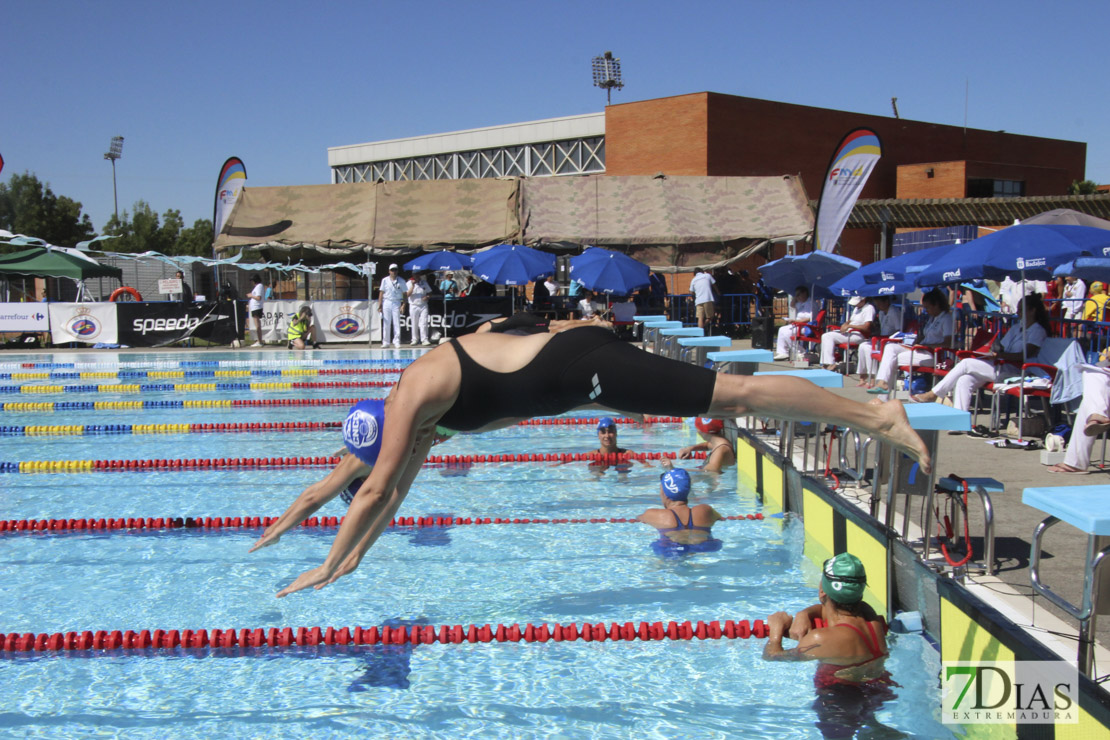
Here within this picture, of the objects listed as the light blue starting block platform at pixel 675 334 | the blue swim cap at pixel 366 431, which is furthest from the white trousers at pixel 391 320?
the blue swim cap at pixel 366 431

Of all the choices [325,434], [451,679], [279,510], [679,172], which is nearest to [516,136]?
[679,172]

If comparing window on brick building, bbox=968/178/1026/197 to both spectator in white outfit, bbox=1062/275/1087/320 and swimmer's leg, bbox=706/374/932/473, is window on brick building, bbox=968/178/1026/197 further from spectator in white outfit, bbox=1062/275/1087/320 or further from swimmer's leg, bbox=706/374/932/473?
swimmer's leg, bbox=706/374/932/473

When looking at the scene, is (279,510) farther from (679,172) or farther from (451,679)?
(679,172)

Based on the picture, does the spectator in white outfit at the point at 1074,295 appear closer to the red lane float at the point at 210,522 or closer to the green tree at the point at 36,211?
the red lane float at the point at 210,522

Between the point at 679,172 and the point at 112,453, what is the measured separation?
25763 mm

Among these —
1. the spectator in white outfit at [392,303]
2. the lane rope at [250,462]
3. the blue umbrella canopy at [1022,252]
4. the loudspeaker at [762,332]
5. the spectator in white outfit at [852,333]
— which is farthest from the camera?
the spectator in white outfit at [392,303]

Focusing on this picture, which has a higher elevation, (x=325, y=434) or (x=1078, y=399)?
(x=1078, y=399)

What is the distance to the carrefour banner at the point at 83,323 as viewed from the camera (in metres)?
19.2

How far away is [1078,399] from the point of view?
682cm

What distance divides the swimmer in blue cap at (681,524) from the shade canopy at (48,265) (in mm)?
19998

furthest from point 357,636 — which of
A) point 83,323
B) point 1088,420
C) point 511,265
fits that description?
point 83,323

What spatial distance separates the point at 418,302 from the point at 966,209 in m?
18.4

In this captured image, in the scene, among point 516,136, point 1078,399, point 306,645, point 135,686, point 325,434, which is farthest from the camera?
point 516,136

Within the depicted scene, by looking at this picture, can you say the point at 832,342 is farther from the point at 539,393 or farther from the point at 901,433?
the point at 539,393
